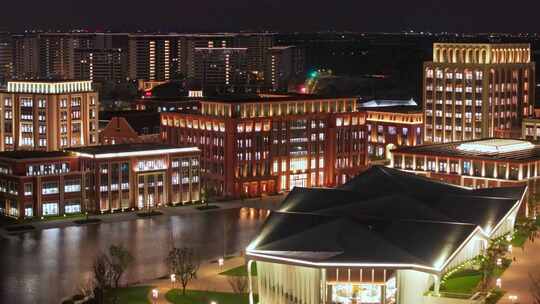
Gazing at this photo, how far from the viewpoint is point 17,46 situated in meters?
161

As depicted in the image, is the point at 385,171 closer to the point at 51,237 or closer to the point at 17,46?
the point at 51,237

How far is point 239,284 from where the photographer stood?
42812mm

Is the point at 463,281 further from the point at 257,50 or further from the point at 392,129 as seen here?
the point at 257,50

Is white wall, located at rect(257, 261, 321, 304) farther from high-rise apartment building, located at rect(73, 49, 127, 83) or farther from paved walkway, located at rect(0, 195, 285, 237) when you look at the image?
high-rise apartment building, located at rect(73, 49, 127, 83)

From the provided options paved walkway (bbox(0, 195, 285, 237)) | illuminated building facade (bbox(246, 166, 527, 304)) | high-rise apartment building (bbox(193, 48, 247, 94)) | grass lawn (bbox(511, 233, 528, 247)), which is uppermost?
high-rise apartment building (bbox(193, 48, 247, 94))

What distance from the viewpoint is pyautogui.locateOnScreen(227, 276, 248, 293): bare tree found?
4275cm

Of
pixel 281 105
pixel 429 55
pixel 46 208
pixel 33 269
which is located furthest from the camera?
pixel 429 55

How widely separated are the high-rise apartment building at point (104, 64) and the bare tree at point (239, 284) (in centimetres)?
10312

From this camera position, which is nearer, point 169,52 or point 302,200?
point 302,200

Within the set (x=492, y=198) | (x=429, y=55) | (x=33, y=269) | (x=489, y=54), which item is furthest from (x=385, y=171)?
(x=429, y=55)

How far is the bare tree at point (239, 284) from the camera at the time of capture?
140 ft

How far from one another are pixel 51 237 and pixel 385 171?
17487 millimetres

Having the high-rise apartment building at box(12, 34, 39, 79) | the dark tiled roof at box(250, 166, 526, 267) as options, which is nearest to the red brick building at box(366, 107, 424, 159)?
the dark tiled roof at box(250, 166, 526, 267)

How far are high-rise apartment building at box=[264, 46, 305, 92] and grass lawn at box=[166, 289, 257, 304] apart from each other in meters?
107
